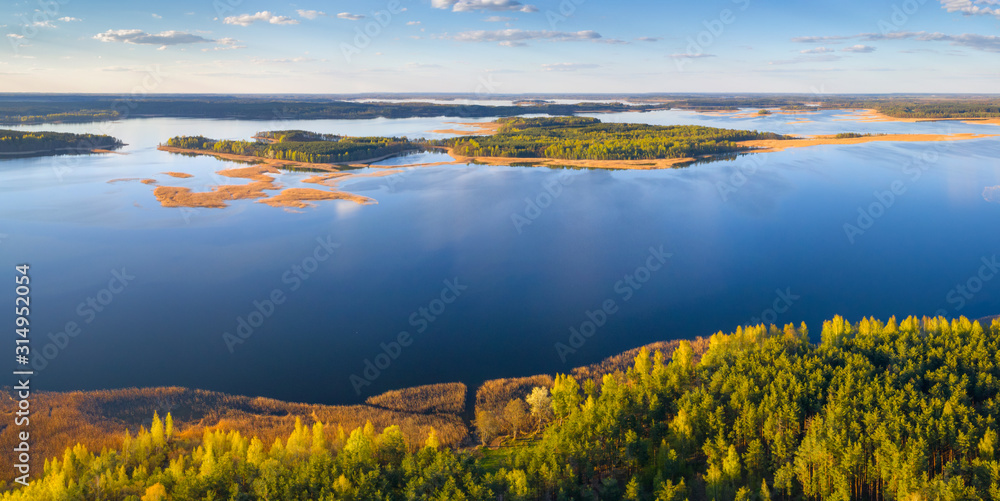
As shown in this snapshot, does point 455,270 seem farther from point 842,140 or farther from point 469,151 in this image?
point 842,140

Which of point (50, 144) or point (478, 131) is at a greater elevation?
point (478, 131)

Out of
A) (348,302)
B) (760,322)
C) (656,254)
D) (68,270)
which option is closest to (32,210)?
(68,270)

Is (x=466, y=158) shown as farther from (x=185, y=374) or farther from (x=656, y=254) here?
(x=185, y=374)
